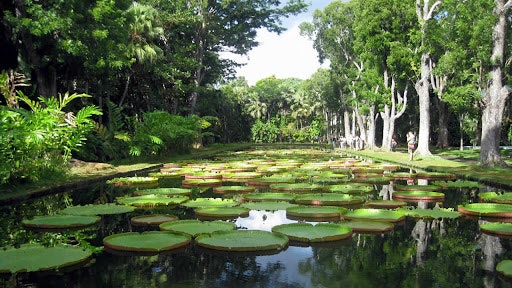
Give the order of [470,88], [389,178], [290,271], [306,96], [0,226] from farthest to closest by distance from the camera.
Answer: [306,96], [470,88], [389,178], [0,226], [290,271]

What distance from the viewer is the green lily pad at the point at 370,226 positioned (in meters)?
6.18

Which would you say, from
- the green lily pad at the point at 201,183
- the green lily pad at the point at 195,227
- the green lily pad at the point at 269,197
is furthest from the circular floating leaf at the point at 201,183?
the green lily pad at the point at 195,227

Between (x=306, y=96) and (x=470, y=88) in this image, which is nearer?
(x=470, y=88)

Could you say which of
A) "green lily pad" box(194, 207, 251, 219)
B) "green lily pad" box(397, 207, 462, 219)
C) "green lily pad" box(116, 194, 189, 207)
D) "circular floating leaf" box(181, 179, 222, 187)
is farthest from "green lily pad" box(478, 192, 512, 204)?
"circular floating leaf" box(181, 179, 222, 187)

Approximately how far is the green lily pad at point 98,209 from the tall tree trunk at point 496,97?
43.8 ft

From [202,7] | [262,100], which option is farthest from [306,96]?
[202,7]

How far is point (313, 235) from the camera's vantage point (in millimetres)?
5680

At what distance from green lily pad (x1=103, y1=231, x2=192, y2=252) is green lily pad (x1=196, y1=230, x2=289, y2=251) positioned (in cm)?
27

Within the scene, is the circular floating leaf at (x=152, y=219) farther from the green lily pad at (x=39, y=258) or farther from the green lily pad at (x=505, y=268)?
the green lily pad at (x=505, y=268)

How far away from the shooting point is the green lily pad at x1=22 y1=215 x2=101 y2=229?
6.29 m

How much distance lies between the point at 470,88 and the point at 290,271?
15.6 m

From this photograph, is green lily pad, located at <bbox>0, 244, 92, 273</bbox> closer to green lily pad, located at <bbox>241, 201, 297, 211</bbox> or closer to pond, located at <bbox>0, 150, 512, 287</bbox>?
pond, located at <bbox>0, 150, 512, 287</bbox>

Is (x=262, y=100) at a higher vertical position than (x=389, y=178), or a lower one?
higher

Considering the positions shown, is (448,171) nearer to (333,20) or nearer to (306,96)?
(333,20)
